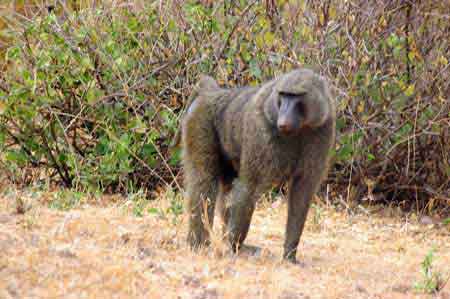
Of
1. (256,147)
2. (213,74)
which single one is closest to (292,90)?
(256,147)

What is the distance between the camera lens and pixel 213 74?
758 centimetres

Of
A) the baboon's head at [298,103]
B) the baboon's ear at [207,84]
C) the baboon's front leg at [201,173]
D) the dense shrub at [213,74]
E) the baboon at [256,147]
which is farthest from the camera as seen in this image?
the dense shrub at [213,74]

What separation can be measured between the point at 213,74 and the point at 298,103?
2.58 m

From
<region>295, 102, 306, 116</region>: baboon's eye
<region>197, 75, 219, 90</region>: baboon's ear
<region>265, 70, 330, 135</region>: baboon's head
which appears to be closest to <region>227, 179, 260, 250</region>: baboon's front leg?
<region>265, 70, 330, 135</region>: baboon's head

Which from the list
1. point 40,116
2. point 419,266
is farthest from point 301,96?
point 40,116

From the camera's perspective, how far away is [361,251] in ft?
20.7

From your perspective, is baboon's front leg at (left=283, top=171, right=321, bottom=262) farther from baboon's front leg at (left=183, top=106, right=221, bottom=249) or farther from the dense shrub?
the dense shrub

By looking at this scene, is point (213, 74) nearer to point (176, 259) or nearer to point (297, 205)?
point (297, 205)

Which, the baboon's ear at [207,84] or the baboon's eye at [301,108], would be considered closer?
the baboon's eye at [301,108]

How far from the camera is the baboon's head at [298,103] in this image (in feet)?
16.5

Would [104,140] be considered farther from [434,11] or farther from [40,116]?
[434,11]

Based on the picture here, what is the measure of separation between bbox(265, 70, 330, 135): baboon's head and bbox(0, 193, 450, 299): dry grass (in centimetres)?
96

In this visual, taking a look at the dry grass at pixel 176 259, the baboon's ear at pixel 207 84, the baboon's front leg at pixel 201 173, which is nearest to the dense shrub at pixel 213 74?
the dry grass at pixel 176 259

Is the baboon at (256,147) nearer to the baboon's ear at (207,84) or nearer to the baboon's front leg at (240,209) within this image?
the baboon's front leg at (240,209)
